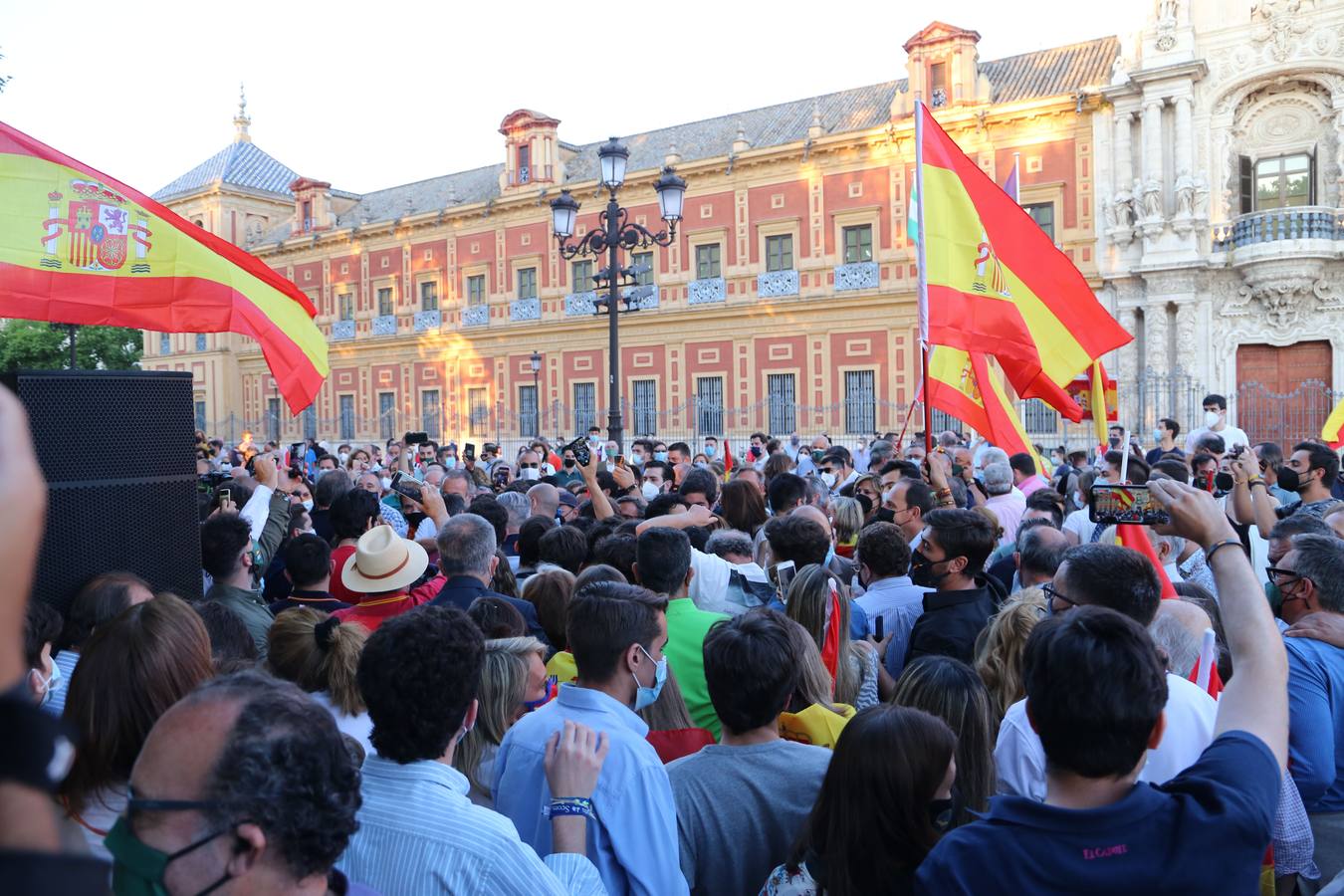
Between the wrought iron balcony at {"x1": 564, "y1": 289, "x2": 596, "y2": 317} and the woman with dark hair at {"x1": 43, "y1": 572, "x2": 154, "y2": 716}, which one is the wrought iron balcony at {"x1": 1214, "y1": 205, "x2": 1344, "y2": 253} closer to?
the wrought iron balcony at {"x1": 564, "y1": 289, "x2": 596, "y2": 317}

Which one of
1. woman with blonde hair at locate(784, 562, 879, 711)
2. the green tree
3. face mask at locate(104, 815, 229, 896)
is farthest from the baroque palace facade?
face mask at locate(104, 815, 229, 896)

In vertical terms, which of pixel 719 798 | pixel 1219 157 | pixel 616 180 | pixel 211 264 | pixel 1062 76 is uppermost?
pixel 1062 76

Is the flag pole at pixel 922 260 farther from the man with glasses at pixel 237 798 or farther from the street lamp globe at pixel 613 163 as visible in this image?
the man with glasses at pixel 237 798

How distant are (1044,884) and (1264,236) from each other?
2293 cm

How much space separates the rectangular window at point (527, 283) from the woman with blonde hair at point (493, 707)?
29.6 metres

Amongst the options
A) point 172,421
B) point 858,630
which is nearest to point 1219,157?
point 858,630

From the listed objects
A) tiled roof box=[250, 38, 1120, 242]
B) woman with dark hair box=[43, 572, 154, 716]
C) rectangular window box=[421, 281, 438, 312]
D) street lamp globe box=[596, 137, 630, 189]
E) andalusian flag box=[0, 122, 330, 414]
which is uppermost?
tiled roof box=[250, 38, 1120, 242]

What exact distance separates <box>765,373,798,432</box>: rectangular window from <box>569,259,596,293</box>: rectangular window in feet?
22.1

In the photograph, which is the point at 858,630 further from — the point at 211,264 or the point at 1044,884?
the point at 211,264

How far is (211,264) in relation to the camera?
6.43 m

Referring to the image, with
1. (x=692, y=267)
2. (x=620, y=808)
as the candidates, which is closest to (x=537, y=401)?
(x=692, y=267)

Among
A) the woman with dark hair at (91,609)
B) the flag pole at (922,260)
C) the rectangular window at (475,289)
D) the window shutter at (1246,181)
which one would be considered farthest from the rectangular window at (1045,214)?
the woman with dark hair at (91,609)

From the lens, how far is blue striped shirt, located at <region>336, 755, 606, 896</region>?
2.06 m

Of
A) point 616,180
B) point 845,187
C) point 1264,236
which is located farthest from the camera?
point 845,187
